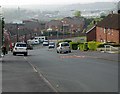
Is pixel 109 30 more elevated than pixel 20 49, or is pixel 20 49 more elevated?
pixel 109 30

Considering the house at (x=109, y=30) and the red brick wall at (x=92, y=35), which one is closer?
the house at (x=109, y=30)

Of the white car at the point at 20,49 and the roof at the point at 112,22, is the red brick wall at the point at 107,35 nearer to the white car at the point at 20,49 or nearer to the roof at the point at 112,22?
the roof at the point at 112,22

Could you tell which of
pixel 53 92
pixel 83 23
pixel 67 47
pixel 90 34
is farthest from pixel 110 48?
pixel 83 23

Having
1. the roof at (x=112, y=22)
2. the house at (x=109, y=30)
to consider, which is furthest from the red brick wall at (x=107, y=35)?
the roof at (x=112, y=22)

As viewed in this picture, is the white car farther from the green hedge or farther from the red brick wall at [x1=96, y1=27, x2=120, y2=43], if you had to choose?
the red brick wall at [x1=96, y1=27, x2=120, y2=43]

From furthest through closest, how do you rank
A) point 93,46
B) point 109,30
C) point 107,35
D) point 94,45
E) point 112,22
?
point 107,35 < point 109,30 < point 112,22 < point 93,46 < point 94,45

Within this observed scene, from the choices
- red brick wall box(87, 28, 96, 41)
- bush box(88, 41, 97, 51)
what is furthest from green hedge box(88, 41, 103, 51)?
red brick wall box(87, 28, 96, 41)

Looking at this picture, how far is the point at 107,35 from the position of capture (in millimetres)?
86125

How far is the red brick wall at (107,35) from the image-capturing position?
7860cm

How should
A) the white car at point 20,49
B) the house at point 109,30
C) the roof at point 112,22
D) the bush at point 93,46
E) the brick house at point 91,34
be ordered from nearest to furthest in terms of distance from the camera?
the white car at point 20,49
the bush at point 93,46
the house at point 109,30
the roof at point 112,22
the brick house at point 91,34

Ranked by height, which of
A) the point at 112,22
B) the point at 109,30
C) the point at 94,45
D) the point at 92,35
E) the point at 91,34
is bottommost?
the point at 94,45

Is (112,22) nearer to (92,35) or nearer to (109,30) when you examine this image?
(109,30)

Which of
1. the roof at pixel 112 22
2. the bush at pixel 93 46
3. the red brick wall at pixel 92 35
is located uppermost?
the roof at pixel 112 22

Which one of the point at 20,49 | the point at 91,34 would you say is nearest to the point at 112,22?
the point at 91,34
